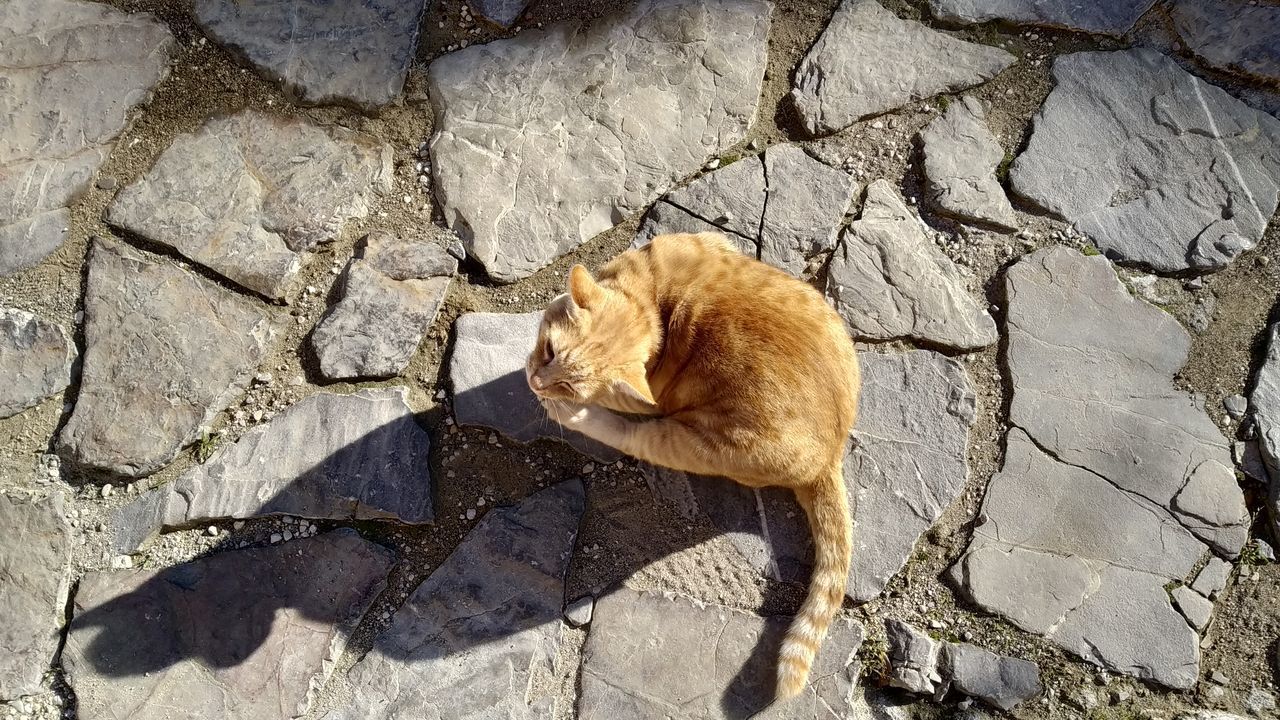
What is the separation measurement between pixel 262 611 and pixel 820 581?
5.76ft

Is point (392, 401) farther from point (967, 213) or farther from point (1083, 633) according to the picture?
point (1083, 633)

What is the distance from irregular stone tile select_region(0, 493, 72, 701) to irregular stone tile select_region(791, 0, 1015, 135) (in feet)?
9.67

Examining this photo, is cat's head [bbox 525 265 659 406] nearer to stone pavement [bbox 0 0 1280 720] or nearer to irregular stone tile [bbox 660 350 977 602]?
stone pavement [bbox 0 0 1280 720]

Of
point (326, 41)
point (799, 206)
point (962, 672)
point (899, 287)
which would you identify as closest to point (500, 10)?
point (326, 41)

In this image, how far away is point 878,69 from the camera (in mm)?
3248

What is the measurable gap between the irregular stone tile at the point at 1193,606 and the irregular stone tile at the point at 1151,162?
112 centimetres

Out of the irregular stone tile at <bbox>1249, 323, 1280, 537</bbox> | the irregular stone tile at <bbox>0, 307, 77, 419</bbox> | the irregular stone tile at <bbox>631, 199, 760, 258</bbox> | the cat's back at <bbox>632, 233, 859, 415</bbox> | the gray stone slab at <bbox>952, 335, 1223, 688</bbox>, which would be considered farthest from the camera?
the irregular stone tile at <bbox>631, 199, 760, 258</bbox>

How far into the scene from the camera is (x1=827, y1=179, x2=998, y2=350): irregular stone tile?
9.76 feet

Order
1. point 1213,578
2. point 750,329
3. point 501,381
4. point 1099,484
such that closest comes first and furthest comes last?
point 750,329 → point 1213,578 → point 1099,484 → point 501,381

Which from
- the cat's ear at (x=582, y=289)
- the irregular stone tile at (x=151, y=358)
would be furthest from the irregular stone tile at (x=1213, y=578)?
the irregular stone tile at (x=151, y=358)

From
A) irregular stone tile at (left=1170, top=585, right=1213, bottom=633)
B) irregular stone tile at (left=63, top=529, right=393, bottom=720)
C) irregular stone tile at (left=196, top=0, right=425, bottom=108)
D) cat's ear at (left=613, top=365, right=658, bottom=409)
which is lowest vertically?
irregular stone tile at (left=63, top=529, right=393, bottom=720)

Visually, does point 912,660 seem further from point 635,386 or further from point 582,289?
point 582,289

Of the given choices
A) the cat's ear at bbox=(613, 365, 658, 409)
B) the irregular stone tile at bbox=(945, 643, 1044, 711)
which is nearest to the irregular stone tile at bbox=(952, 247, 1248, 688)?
the irregular stone tile at bbox=(945, 643, 1044, 711)

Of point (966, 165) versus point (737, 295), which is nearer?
point (737, 295)
